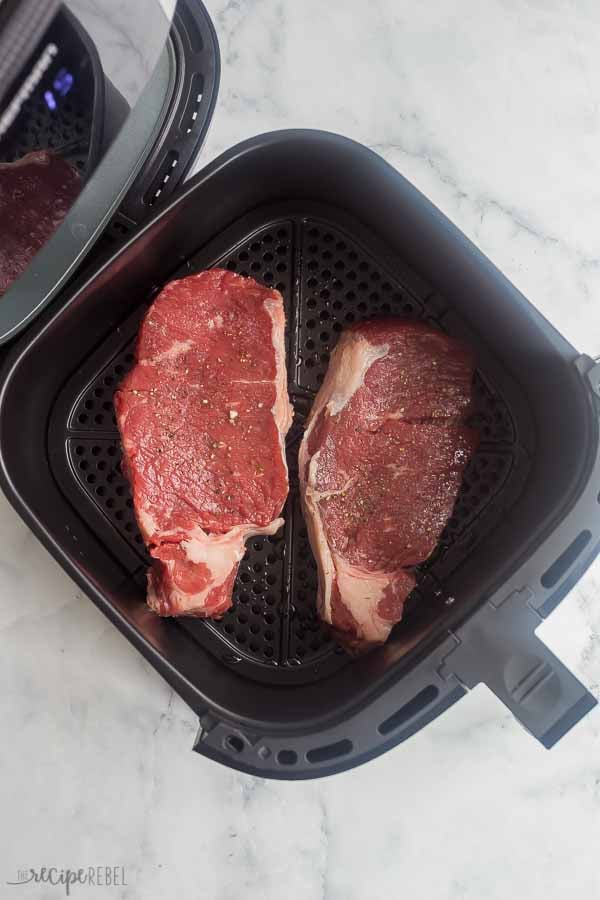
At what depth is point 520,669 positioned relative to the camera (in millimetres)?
856

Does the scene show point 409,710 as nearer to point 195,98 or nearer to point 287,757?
point 287,757

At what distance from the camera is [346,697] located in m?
0.97

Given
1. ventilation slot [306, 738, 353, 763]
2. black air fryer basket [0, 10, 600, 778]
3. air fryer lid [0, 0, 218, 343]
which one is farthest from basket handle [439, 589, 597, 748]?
air fryer lid [0, 0, 218, 343]

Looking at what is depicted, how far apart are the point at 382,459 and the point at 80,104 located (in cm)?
59

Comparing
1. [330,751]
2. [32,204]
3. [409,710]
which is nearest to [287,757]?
[330,751]

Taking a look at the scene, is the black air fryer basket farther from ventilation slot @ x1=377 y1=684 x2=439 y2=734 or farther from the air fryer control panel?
the air fryer control panel

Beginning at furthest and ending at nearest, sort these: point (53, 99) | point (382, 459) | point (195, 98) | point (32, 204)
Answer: point (382, 459) → point (195, 98) → point (32, 204) → point (53, 99)

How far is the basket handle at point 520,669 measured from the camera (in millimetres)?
837

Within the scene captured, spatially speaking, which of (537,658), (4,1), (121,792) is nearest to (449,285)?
(537,658)

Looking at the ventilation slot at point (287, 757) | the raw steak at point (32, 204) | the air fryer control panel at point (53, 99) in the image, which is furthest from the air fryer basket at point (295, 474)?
the air fryer control panel at point (53, 99)

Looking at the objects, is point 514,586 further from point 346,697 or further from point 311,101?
point 311,101

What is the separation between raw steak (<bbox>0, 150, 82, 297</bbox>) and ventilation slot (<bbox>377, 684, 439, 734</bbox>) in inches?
25.8

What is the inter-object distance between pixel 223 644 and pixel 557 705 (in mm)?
456

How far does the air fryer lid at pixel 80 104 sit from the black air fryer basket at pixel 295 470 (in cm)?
11
